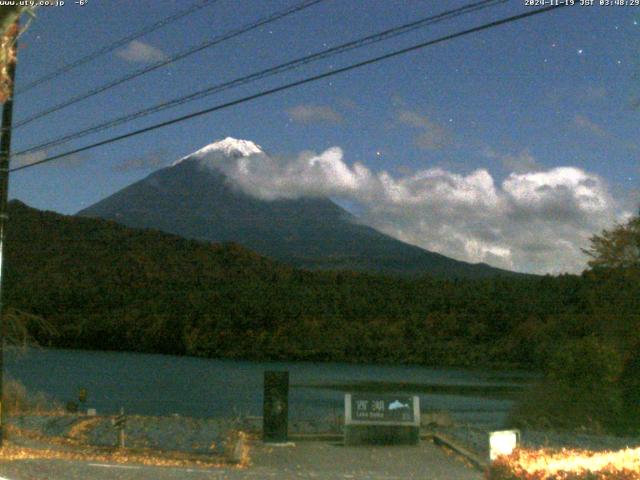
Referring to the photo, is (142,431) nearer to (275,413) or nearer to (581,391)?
(275,413)

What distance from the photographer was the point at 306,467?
1634cm

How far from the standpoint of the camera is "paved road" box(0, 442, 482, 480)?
1348 centimetres

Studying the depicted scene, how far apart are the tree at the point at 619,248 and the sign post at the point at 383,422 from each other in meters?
14.6

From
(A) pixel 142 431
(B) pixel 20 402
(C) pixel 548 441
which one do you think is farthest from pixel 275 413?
(B) pixel 20 402

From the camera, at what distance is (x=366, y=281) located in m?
105

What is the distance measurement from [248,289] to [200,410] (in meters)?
52.6

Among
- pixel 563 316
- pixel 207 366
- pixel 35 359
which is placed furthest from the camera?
pixel 35 359

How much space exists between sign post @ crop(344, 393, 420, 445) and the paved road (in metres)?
0.42

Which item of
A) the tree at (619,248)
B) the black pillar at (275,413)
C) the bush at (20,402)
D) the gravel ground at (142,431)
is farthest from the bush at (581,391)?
the bush at (20,402)

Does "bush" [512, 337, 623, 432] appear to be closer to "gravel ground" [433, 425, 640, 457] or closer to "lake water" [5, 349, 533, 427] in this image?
"gravel ground" [433, 425, 640, 457]

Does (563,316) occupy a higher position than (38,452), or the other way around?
(563,316)

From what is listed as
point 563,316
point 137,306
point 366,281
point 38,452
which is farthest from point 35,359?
point 38,452

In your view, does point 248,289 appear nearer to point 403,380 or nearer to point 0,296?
point 403,380

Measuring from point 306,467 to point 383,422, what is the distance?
4.07 m
